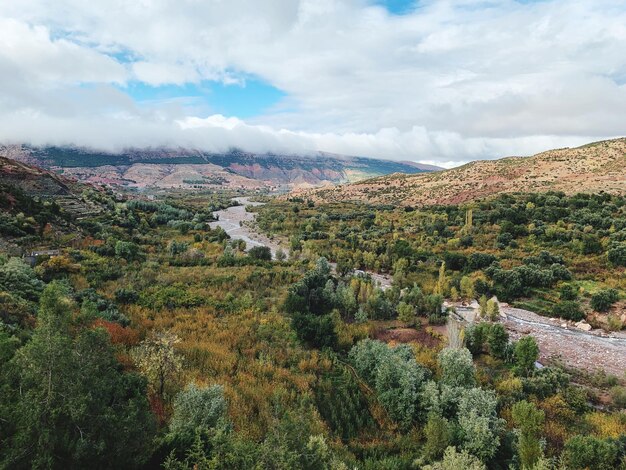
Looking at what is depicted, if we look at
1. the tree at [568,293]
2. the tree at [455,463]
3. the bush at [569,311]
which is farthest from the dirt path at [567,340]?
the tree at [455,463]

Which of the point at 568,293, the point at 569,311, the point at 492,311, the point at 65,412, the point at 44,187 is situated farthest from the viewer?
the point at 44,187

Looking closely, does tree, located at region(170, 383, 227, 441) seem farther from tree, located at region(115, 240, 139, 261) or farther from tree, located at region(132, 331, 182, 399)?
Result: tree, located at region(115, 240, 139, 261)

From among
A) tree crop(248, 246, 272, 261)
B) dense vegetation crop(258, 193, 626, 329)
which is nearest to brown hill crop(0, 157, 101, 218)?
tree crop(248, 246, 272, 261)

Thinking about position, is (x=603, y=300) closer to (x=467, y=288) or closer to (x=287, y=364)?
(x=467, y=288)

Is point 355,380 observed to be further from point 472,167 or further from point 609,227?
point 472,167

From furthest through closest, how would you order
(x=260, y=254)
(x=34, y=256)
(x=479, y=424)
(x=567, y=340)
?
(x=260, y=254)
(x=34, y=256)
(x=567, y=340)
(x=479, y=424)

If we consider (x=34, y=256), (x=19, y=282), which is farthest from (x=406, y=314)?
(x=34, y=256)

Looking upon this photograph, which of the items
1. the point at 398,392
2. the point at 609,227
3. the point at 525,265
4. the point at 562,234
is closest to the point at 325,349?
the point at 398,392
